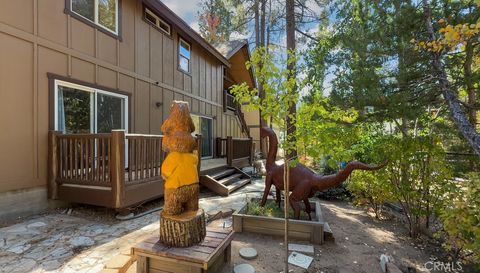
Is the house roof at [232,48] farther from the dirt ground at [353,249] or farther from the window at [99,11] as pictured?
the dirt ground at [353,249]

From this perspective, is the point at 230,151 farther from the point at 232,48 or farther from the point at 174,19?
the point at 232,48

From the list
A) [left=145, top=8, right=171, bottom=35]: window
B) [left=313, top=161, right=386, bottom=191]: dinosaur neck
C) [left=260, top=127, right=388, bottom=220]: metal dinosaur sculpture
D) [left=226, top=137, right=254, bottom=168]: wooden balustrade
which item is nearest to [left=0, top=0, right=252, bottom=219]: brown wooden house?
[left=145, top=8, right=171, bottom=35]: window

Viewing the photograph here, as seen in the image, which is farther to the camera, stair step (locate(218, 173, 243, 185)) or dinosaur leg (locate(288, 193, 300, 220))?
stair step (locate(218, 173, 243, 185))

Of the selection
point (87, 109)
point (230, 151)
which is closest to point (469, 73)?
point (230, 151)

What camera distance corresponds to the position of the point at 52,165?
16.5 feet

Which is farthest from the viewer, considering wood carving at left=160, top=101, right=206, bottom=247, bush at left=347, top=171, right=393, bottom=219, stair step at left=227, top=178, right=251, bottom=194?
stair step at left=227, top=178, right=251, bottom=194

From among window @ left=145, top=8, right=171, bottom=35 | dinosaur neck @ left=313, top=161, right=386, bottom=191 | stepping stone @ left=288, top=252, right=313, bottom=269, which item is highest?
window @ left=145, top=8, right=171, bottom=35

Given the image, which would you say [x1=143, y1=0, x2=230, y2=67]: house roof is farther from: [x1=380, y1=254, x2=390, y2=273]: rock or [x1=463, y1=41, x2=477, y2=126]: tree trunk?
[x1=380, y1=254, x2=390, y2=273]: rock

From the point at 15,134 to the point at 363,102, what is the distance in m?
6.68

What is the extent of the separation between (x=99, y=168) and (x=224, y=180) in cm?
410

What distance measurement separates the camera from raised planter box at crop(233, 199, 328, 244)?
157 inches

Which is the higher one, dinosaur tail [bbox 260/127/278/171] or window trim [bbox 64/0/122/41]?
window trim [bbox 64/0/122/41]

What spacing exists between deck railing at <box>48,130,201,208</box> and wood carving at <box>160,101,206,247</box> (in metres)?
2.10

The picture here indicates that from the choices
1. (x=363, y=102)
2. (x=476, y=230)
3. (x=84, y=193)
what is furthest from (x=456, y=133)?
(x=84, y=193)
